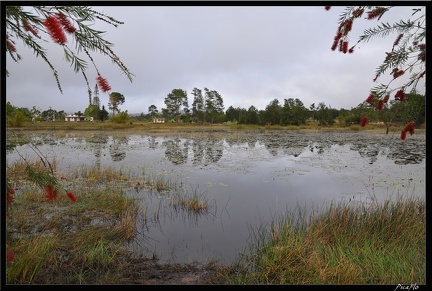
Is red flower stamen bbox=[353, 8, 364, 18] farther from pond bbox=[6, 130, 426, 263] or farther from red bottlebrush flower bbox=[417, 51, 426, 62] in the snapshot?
pond bbox=[6, 130, 426, 263]

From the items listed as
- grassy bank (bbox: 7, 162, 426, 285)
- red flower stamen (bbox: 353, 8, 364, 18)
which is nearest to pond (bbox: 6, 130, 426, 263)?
grassy bank (bbox: 7, 162, 426, 285)

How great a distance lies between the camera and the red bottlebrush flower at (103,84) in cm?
94

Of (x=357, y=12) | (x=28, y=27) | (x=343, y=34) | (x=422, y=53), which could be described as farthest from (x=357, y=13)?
(x=28, y=27)

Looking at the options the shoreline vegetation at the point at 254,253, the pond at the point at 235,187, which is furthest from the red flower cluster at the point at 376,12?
the shoreline vegetation at the point at 254,253

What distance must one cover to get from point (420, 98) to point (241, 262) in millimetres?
2253

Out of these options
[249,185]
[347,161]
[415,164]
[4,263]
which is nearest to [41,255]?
[4,263]

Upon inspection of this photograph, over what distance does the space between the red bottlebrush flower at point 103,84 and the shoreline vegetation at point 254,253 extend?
3.51 ft

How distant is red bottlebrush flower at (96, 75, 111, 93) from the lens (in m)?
0.94

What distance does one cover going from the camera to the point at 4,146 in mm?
1301

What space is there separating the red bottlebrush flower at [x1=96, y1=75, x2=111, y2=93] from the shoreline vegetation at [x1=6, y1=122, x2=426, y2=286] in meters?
1.07

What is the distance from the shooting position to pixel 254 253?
300 centimetres

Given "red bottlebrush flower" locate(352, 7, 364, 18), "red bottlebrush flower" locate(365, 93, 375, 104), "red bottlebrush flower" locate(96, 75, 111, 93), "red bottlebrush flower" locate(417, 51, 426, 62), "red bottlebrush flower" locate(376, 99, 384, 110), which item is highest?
"red bottlebrush flower" locate(352, 7, 364, 18)

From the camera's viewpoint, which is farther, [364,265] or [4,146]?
[364,265]

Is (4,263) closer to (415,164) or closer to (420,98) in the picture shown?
(420,98)
